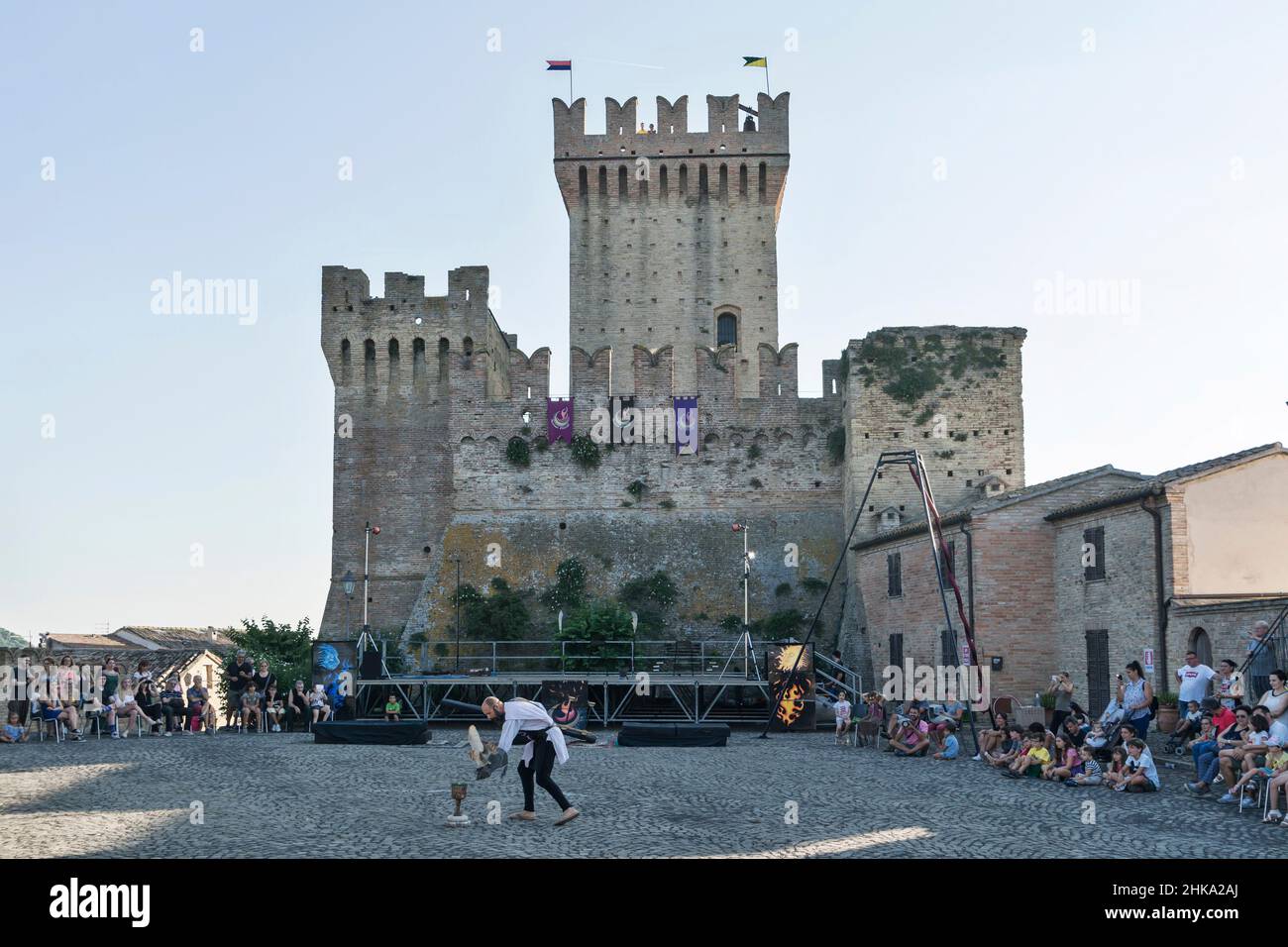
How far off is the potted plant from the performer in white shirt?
12014 millimetres

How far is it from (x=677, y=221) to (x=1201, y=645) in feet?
96.0

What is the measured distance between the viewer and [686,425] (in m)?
37.0

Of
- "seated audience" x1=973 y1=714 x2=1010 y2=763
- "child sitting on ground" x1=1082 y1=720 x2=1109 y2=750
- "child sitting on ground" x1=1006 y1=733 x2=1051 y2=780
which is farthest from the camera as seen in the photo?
"seated audience" x1=973 y1=714 x2=1010 y2=763

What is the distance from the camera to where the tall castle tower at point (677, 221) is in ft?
148

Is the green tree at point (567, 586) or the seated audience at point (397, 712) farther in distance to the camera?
the green tree at point (567, 586)

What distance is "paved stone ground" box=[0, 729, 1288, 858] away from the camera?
1146cm

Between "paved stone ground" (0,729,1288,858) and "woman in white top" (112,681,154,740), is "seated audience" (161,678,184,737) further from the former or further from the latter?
"paved stone ground" (0,729,1288,858)

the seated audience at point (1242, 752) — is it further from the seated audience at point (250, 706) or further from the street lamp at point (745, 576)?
the seated audience at point (250, 706)

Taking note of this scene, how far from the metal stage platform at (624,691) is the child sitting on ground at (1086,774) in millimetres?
10645

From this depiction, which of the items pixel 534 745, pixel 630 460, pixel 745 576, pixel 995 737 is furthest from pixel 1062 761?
pixel 630 460

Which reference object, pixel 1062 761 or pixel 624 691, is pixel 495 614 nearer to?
pixel 624 691

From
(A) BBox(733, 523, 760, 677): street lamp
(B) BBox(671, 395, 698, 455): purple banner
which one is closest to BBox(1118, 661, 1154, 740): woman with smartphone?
(A) BBox(733, 523, 760, 677): street lamp

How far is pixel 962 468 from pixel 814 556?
16.7 feet

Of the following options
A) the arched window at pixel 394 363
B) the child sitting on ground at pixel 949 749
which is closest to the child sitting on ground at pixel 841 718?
the child sitting on ground at pixel 949 749
